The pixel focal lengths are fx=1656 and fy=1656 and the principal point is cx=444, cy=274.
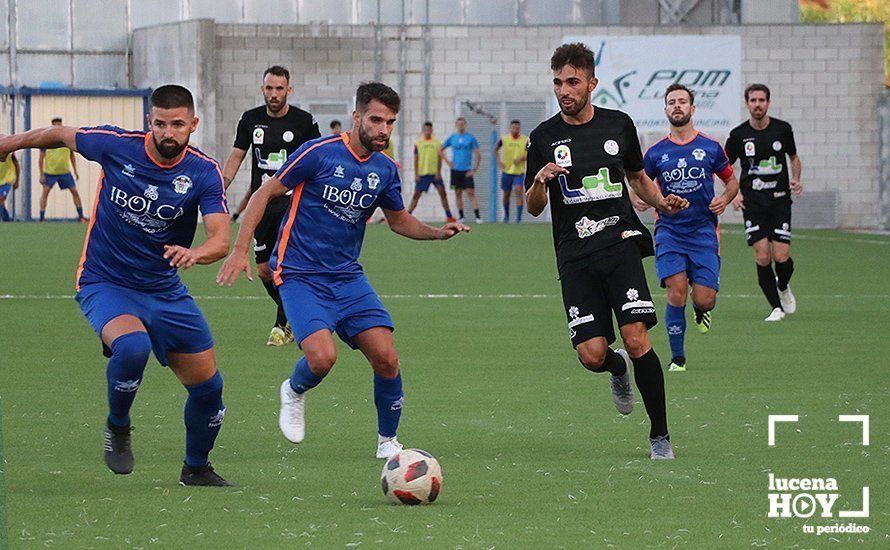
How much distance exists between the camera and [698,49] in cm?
3756

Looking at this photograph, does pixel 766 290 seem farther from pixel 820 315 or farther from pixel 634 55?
pixel 634 55

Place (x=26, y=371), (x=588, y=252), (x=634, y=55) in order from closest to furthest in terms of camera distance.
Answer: (x=588, y=252) < (x=26, y=371) < (x=634, y=55)

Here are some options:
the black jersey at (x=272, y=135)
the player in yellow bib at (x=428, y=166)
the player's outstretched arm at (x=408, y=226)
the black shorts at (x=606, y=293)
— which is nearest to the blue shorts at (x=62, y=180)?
the player in yellow bib at (x=428, y=166)

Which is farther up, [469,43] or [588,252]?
[469,43]

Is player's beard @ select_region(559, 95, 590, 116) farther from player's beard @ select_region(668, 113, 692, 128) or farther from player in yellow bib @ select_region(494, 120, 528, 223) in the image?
player in yellow bib @ select_region(494, 120, 528, 223)

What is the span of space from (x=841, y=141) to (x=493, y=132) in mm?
7980

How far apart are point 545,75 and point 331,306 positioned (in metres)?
30.4

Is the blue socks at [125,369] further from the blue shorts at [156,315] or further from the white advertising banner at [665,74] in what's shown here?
the white advertising banner at [665,74]

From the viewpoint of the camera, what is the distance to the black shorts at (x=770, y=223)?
16516mm

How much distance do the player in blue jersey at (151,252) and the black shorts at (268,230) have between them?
18.7 ft

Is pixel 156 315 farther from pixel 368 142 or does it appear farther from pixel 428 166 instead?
pixel 428 166

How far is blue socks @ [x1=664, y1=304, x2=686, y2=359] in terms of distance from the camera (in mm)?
11945

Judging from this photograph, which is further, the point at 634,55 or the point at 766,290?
the point at 634,55

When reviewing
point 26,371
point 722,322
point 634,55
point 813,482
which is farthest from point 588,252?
point 634,55
